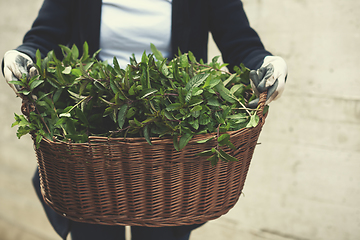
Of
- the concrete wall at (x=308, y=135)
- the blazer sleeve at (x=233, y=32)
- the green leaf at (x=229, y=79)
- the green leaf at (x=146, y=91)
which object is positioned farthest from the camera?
the concrete wall at (x=308, y=135)

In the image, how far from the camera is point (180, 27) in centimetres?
79

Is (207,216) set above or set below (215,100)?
below

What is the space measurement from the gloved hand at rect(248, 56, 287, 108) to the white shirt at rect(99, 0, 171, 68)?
1.05 ft

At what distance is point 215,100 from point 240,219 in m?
1.20

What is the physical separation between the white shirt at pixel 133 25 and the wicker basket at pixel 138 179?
1.08 feet

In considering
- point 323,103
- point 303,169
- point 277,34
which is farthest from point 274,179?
point 277,34

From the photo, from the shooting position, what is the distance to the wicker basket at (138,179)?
53cm

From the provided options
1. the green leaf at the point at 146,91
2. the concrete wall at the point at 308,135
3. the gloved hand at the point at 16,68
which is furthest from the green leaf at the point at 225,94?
the concrete wall at the point at 308,135

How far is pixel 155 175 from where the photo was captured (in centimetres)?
54

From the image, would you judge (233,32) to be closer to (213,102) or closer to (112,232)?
(213,102)

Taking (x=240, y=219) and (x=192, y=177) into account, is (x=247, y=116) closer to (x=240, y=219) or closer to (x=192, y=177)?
(x=192, y=177)

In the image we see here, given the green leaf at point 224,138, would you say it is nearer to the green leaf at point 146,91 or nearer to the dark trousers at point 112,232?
the green leaf at point 146,91

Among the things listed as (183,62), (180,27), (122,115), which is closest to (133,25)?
(180,27)

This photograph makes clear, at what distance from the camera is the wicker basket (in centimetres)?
53
